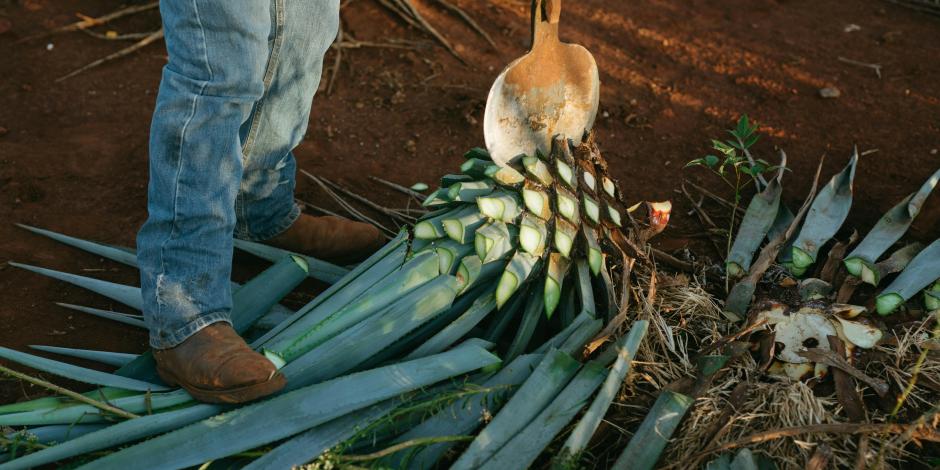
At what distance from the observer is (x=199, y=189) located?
176 centimetres

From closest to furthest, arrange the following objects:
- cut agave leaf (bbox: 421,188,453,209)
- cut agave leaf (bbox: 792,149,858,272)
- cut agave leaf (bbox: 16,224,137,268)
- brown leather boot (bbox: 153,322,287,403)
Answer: brown leather boot (bbox: 153,322,287,403) < cut agave leaf (bbox: 421,188,453,209) < cut agave leaf (bbox: 792,149,858,272) < cut agave leaf (bbox: 16,224,137,268)

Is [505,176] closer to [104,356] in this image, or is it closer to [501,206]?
[501,206]

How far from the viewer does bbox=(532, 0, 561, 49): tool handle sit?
1.99 metres

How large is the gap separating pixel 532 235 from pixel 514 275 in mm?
104

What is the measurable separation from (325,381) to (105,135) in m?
1.65

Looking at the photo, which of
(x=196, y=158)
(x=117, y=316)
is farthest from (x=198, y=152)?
(x=117, y=316)

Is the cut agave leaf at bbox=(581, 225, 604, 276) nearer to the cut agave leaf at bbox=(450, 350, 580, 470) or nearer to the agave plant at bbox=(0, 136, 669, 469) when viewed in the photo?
the agave plant at bbox=(0, 136, 669, 469)

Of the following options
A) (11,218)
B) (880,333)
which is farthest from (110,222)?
(880,333)

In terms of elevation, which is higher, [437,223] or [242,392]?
[437,223]

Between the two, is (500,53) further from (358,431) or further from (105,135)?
(358,431)

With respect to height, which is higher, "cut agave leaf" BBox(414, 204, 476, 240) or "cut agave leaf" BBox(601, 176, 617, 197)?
"cut agave leaf" BBox(601, 176, 617, 197)

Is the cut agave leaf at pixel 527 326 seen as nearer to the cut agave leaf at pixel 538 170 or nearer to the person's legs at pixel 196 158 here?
the cut agave leaf at pixel 538 170

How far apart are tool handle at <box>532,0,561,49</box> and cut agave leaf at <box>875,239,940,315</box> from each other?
1.01 metres

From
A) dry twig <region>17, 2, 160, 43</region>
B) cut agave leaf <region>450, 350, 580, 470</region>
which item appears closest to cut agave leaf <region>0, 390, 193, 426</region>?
cut agave leaf <region>450, 350, 580, 470</region>
